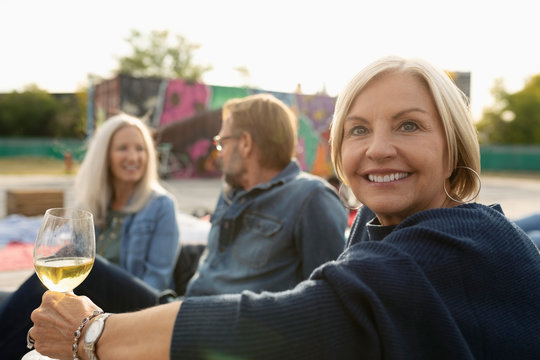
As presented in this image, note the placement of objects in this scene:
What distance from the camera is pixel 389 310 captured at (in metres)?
0.90

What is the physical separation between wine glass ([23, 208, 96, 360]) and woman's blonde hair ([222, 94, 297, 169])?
4.47 ft

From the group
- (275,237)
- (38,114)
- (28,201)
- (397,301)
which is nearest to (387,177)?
(397,301)

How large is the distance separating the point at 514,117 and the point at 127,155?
167ft

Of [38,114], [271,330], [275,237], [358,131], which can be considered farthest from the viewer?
[38,114]

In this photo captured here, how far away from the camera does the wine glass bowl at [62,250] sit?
4.55 feet

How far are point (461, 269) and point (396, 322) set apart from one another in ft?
0.63

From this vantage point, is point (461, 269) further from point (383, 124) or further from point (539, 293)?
point (383, 124)

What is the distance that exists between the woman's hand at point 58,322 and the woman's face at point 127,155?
224cm

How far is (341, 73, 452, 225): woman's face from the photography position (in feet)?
4.17

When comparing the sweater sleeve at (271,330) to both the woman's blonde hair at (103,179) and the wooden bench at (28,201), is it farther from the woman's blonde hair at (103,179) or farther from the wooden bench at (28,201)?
the wooden bench at (28,201)

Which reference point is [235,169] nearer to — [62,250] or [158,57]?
[62,250]

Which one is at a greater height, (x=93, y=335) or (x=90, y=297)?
(x=93, y=335)

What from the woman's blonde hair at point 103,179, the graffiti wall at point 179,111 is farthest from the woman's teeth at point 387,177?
the graffiti wall at point 179,111

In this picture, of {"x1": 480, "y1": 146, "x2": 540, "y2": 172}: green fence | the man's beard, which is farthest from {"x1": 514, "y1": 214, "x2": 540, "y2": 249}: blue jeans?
{"x1": 480, "y1": 146, "x2": 540, "y2": 172}: green fence
